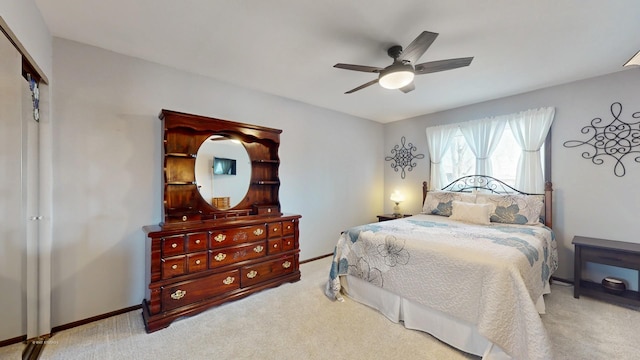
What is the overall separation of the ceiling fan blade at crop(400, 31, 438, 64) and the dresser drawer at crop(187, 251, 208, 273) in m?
Result: 2.58

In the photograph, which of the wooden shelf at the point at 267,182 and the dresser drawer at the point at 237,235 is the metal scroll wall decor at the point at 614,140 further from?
the dresser drawer at the point at 237,235

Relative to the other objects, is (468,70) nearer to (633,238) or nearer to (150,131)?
(633,238)

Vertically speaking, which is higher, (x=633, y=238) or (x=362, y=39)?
(x=362, y=39)

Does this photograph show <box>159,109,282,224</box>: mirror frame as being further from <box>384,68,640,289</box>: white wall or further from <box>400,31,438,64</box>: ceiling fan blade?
<box>384,68,640,289</box>: white wall

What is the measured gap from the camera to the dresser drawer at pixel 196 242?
7.94 ft

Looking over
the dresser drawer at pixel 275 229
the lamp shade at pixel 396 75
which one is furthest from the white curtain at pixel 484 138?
the dresser drawer at pixel 275 229

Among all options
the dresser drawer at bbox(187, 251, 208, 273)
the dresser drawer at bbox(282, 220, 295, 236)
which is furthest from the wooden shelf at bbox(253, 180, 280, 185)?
the dresser drawer at bbox(187, 251, 208, 273)

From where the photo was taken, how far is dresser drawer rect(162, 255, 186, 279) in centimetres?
228

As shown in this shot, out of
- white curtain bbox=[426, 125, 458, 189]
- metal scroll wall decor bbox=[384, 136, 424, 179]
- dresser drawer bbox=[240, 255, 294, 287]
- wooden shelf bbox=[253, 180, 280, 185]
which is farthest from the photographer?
metal scroll wall decor bbox=[384, 136, 424, 179]

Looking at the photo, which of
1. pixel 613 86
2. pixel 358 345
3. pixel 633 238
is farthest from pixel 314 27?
pixel 633 238

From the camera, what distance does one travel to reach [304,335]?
2.12m

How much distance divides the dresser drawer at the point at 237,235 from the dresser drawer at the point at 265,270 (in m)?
0.32

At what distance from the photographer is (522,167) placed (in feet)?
11.6

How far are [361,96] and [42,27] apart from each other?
10.8 feet
